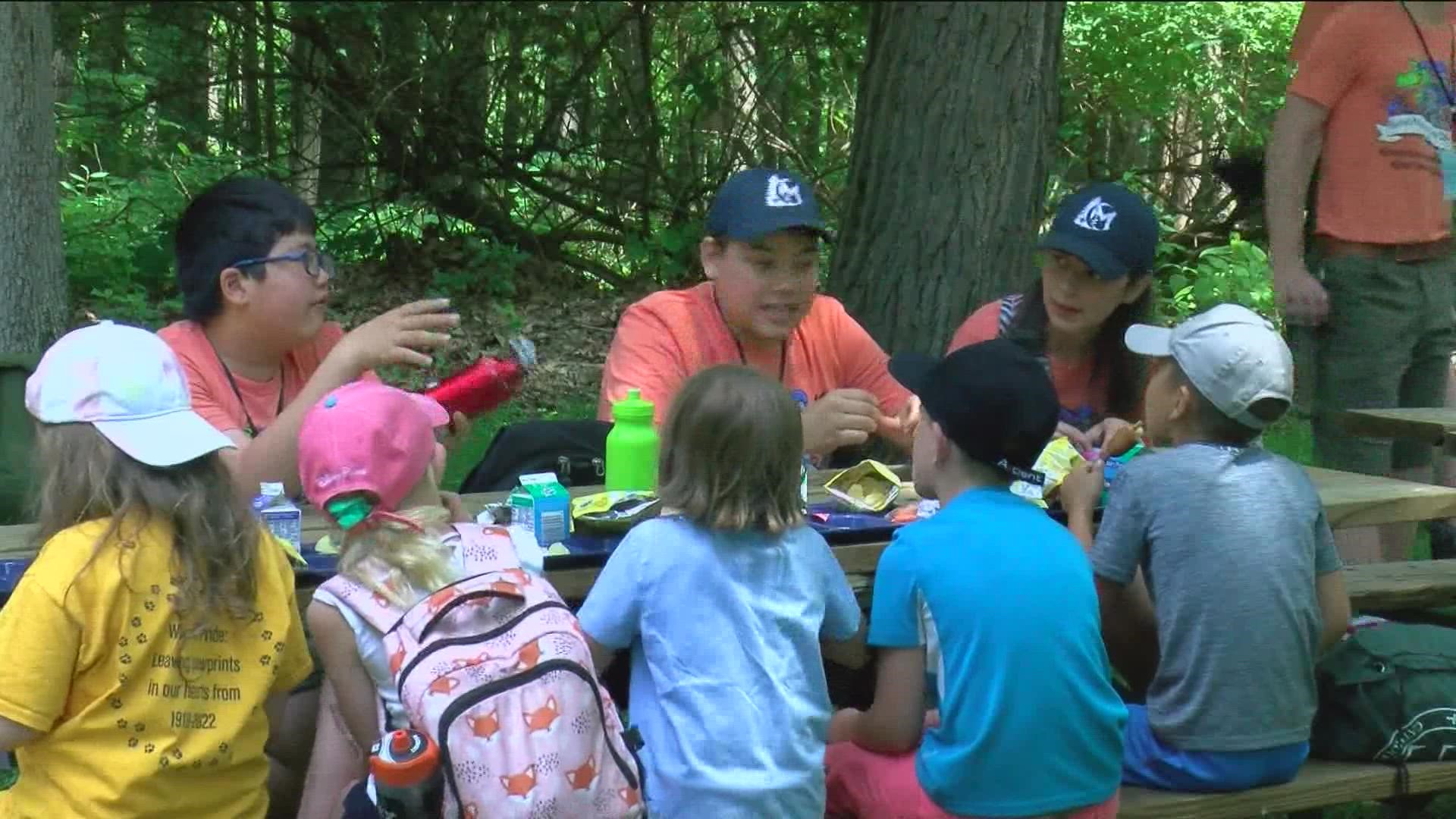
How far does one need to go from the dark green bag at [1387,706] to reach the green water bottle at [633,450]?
1.42 meters

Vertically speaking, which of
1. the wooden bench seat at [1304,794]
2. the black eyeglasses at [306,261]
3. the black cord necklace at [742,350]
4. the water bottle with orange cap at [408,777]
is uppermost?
the black eyeglasses at [306,261]

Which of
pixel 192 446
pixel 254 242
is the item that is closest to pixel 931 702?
pixel 192 446

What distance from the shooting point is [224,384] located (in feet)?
11.7

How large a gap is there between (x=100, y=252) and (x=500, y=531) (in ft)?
24.3

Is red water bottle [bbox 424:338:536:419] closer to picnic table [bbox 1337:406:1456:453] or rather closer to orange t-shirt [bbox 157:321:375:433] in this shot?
orange t-shirt [bbox 157:321:375:433]

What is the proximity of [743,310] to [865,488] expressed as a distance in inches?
25.1

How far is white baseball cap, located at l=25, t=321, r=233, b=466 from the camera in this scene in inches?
96.5

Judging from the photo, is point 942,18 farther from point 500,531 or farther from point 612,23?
point 612,23

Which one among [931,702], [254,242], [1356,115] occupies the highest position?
[1356,115]

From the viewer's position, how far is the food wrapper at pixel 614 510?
121 inches

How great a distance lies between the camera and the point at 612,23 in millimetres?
9430

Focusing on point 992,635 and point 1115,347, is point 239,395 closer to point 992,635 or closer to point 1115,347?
point 992,635

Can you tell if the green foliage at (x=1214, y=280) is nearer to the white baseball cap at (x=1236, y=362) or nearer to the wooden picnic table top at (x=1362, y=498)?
the wooden picnic table top at (x=1362, y=498)

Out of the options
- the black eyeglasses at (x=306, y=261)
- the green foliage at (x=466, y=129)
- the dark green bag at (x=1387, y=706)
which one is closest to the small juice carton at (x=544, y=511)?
the black eyeglasses at (x=306, y=261)
